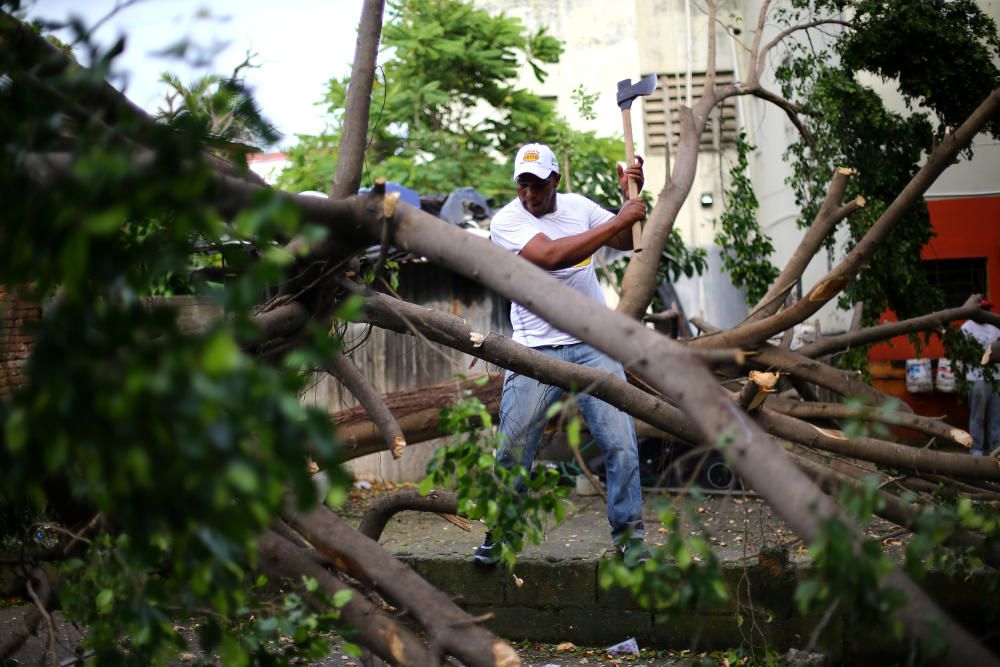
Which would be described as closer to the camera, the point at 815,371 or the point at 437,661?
the point at 437,661

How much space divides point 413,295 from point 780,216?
6.86m

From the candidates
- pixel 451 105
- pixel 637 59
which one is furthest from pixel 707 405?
pixel 637 59

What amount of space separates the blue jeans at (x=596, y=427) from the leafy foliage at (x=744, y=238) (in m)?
3.56

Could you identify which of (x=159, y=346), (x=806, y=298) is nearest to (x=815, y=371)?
(x=806, y=298)

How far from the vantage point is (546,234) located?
4.89 meters

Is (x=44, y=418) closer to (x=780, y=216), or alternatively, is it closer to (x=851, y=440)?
(x=851, y=440)

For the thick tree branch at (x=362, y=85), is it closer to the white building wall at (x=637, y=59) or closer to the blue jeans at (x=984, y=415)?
the blue jeans at (x=984, y=415)

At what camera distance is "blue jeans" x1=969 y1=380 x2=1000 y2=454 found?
8.91 metres

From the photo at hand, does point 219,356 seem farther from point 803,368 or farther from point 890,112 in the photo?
point 890,112

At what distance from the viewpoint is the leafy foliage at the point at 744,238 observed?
7992 mm

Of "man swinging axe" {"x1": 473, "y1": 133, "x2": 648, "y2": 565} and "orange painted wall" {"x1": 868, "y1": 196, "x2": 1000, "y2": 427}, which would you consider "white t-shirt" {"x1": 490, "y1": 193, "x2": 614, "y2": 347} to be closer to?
"man swinging axe" {"x1": 473, "y1": 133, "x2": 648, "y2": 565}

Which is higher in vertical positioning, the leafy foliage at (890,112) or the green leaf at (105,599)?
the leafy foliage at (890,112)

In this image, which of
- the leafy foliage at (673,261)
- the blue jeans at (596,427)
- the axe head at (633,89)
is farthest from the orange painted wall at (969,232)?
the blue jeans at (596,427)

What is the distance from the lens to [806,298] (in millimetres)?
5066
